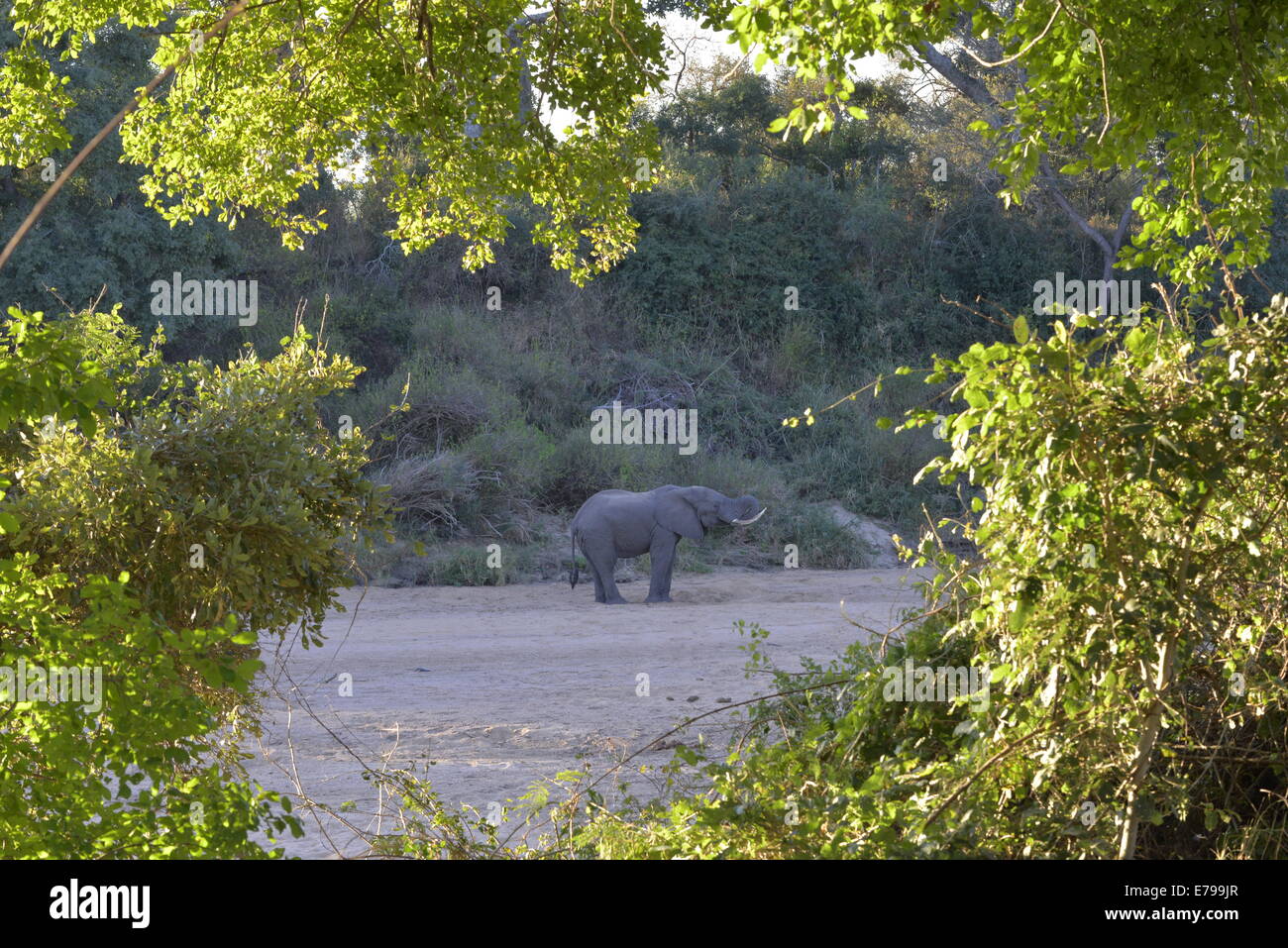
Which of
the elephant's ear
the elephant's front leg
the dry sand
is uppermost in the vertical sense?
the elephant's ear

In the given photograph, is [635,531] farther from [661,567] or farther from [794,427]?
[794,427]

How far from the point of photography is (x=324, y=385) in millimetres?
7445

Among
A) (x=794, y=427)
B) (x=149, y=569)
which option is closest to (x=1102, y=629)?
(x=794, y=427)

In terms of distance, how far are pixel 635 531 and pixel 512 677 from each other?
481 centimetres

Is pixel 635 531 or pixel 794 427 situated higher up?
pixel 794 427

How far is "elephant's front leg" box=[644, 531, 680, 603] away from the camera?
15.8 metres

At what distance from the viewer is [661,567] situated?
15.8 m

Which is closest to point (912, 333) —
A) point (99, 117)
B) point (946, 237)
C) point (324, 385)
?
point (946, 237)

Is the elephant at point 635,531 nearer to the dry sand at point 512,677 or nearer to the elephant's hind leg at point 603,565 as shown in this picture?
the elephant's hind leg at point 603,565

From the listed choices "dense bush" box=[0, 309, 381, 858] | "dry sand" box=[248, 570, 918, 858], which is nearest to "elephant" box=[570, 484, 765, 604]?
"dry sand" box=[248, 570, 918, 858]

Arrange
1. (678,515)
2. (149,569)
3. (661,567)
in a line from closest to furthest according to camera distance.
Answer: (149,569), (661,567), (678,515)

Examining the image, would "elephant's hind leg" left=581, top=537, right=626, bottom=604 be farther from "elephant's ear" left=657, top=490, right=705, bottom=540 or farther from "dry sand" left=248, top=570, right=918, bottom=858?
"elephant's ear" left=657, top=490, right=705, bottom=540

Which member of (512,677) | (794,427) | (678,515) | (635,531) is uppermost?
(794,427)
